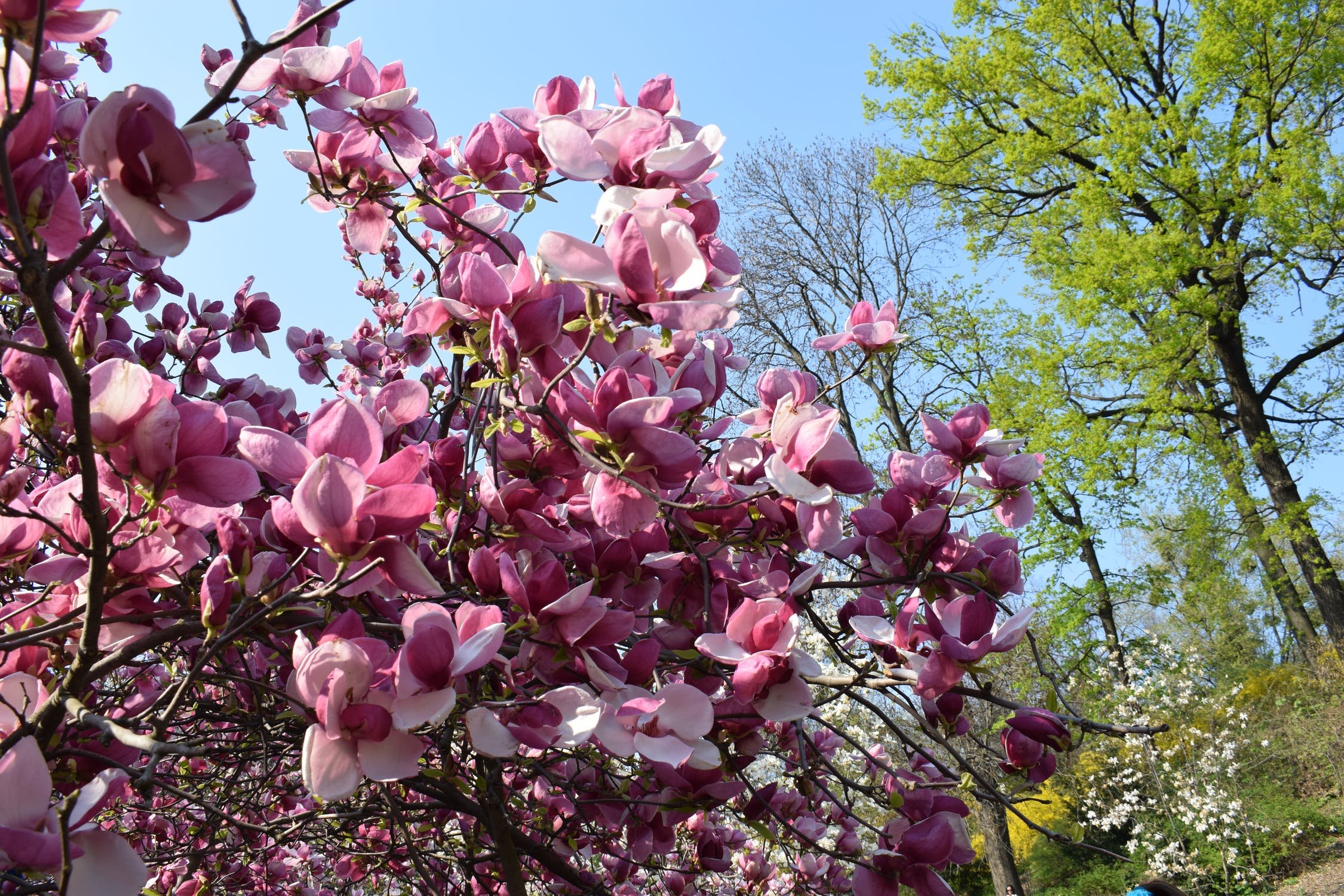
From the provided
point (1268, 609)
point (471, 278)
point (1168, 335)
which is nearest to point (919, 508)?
point (471, 278)

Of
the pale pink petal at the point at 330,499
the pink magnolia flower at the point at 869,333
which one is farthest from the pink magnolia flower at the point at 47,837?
the pink magnolia flower at the point at 869,333

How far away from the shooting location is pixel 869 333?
1356 mm

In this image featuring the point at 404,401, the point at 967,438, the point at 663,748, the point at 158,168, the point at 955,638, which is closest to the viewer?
the point at 158,168

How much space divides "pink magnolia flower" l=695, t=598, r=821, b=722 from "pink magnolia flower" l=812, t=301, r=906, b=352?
0.49 m

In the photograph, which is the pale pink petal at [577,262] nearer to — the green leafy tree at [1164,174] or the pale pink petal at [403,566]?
the pale pink petal at [403,566]

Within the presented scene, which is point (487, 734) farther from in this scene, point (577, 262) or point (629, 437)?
point (577, 262)

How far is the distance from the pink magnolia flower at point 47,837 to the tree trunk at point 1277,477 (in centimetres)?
1060

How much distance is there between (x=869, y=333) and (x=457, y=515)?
0.72 meters

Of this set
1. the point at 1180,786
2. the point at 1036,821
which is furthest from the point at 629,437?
the point at 1036,821

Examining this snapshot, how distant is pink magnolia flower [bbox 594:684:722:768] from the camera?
894mm

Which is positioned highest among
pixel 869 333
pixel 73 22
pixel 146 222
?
pixel 73 22

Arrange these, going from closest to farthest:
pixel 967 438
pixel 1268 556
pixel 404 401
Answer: pixel 404 401 < pixel 967 438 < pixel 1268 556

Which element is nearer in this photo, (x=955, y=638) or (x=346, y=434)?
(x=346, y=434)

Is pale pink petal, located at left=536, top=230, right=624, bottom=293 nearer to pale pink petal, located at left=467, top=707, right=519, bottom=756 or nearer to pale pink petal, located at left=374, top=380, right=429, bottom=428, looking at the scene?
pale pink petal, located at left=374, top=380, right=429, bottom=428
